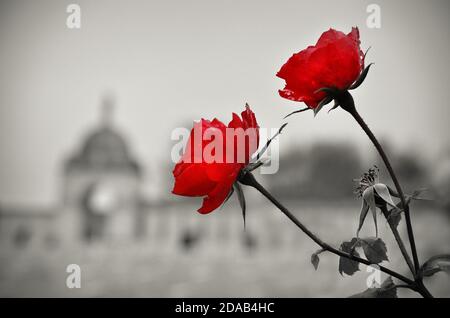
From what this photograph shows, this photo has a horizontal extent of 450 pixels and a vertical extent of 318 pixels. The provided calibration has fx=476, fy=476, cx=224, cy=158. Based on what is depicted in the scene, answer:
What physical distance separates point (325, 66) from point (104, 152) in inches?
601

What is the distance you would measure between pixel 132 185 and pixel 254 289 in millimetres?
10289

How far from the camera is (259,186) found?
359 millimetres

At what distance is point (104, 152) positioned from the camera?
15125 mm

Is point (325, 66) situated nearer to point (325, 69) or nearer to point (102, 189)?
point (325, 69)

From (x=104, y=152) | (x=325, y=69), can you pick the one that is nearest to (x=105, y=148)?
(x=104, y=152)

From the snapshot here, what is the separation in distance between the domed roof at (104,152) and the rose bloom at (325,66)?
14.6 m

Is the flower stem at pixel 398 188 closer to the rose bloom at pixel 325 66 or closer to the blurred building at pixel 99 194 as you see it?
the rose bloom at pixel 325 66

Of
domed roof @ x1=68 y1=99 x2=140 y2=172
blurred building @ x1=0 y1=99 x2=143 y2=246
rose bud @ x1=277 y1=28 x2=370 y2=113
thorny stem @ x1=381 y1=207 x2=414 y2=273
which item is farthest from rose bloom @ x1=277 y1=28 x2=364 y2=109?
domed roof @ x1=68 y1=99 x2=140 y2=172

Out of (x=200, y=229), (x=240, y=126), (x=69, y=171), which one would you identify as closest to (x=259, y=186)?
(x=240, y=126)

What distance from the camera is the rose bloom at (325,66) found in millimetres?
364

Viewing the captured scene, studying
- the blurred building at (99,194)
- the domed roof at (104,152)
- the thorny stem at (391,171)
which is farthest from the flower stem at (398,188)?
the domed roof at (104,152)

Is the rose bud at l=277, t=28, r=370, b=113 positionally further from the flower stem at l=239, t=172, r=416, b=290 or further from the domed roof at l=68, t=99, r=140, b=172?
the domed roof at l=68, t=99, r=140, b=172

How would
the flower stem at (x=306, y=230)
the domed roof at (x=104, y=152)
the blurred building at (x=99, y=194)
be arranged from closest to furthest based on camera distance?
the flower stem at (x=306, y=230) < the blurred building at (x=99, y=194) < the domed roof at (x=104, y=152)
